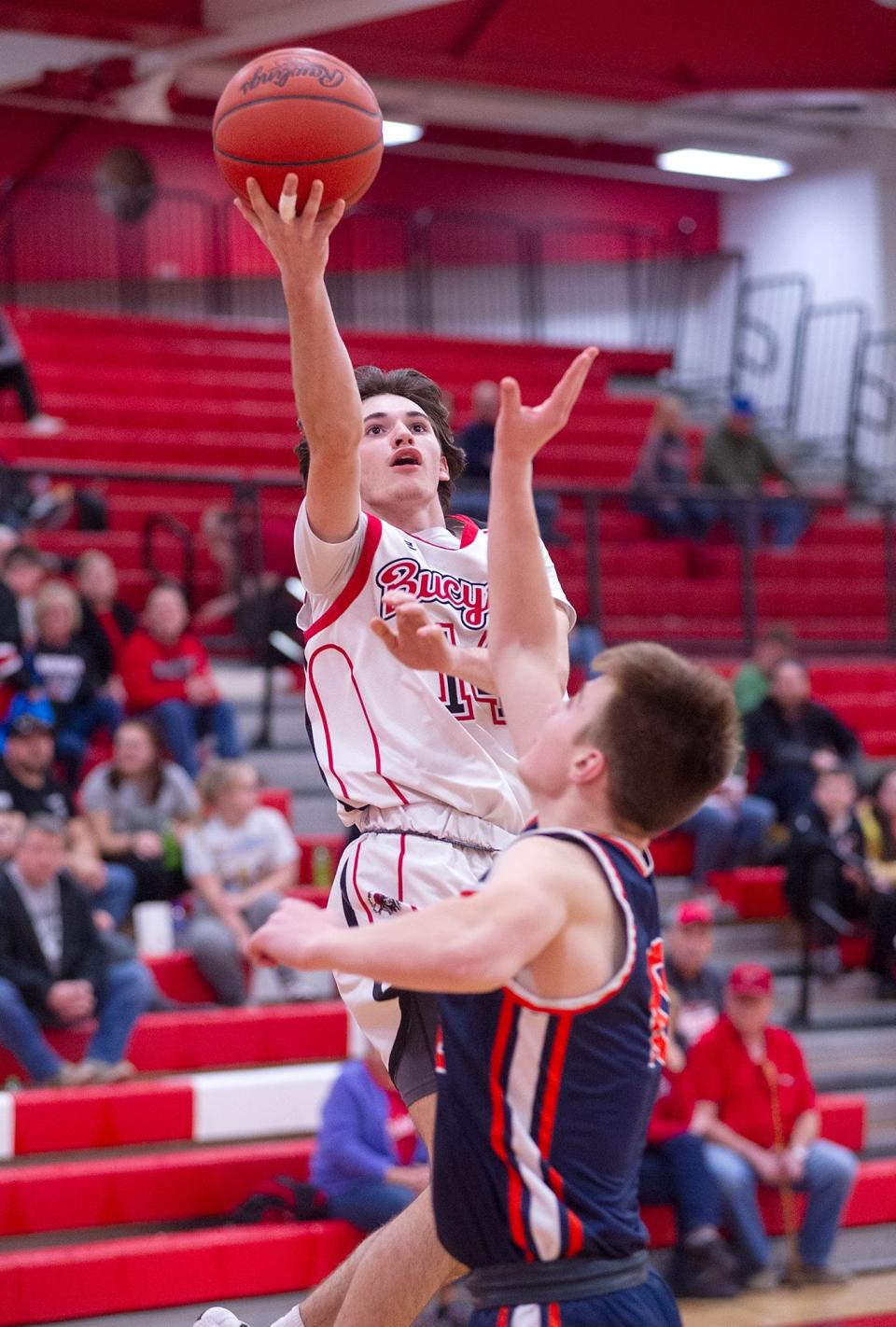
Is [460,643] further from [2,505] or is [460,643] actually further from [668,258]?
[668,258]

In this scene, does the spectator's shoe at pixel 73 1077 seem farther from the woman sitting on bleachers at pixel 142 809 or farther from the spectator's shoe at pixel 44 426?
the spectator's shoe at pixel 44 426

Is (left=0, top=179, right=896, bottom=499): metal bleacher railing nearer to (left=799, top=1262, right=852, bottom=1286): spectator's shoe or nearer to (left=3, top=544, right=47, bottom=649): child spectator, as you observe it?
(left=3, top=544, right=47, bottom=649): child spectator

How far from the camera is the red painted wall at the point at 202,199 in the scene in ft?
52.2

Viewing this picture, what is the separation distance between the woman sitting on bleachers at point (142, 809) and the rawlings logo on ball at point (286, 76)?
4.89 meters

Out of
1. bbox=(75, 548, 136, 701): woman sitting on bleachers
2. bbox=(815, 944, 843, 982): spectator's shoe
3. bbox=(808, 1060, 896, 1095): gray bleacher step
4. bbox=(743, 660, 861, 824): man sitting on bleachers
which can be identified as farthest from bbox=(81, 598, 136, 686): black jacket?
bbox=(808, 1060, 896, 1095): gray bleacher step

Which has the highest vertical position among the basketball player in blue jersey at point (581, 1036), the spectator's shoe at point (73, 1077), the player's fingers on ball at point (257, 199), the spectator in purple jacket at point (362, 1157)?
the player's fingers on ball at point (257, 199)

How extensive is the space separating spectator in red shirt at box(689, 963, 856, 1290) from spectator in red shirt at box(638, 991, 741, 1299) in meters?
0.10

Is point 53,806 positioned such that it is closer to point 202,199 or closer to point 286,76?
point 286,76

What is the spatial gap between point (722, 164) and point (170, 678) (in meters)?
10.7

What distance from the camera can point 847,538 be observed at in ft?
46.0

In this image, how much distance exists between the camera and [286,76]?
10.1 ft

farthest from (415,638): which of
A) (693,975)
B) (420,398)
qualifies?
(693,975)

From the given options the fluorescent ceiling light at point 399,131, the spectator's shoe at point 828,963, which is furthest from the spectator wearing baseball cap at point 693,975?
the fluorescent ceiling light at point 399,131

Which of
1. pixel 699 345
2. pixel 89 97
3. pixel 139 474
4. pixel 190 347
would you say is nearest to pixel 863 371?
pixel 699 345
